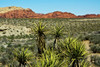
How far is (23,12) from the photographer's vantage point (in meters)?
156

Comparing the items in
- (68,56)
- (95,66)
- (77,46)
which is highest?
(77,46)

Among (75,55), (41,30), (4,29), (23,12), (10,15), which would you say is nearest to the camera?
(75,55)

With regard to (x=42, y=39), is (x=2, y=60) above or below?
below

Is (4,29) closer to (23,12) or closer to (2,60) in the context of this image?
(2,60)

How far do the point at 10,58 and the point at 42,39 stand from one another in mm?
3431

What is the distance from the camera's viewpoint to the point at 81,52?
6836mm

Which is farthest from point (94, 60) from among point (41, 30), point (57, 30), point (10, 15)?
point (10, 15)

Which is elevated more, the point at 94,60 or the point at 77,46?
the point at 77,46

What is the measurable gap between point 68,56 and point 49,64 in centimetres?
204

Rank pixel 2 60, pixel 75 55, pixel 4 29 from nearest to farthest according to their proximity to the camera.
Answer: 1. pixel 75 55
2. pixel 2 60
3. pixel 4 29

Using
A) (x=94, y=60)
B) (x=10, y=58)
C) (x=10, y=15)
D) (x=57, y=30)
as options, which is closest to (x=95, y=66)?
(x=94, y=60)

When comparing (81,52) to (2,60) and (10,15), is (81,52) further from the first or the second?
(10,15)

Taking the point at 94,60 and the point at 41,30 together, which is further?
the point at 94,60

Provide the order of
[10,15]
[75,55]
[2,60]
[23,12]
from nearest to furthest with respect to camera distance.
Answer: [75,55], [2,60], [10,15], [23,12]
